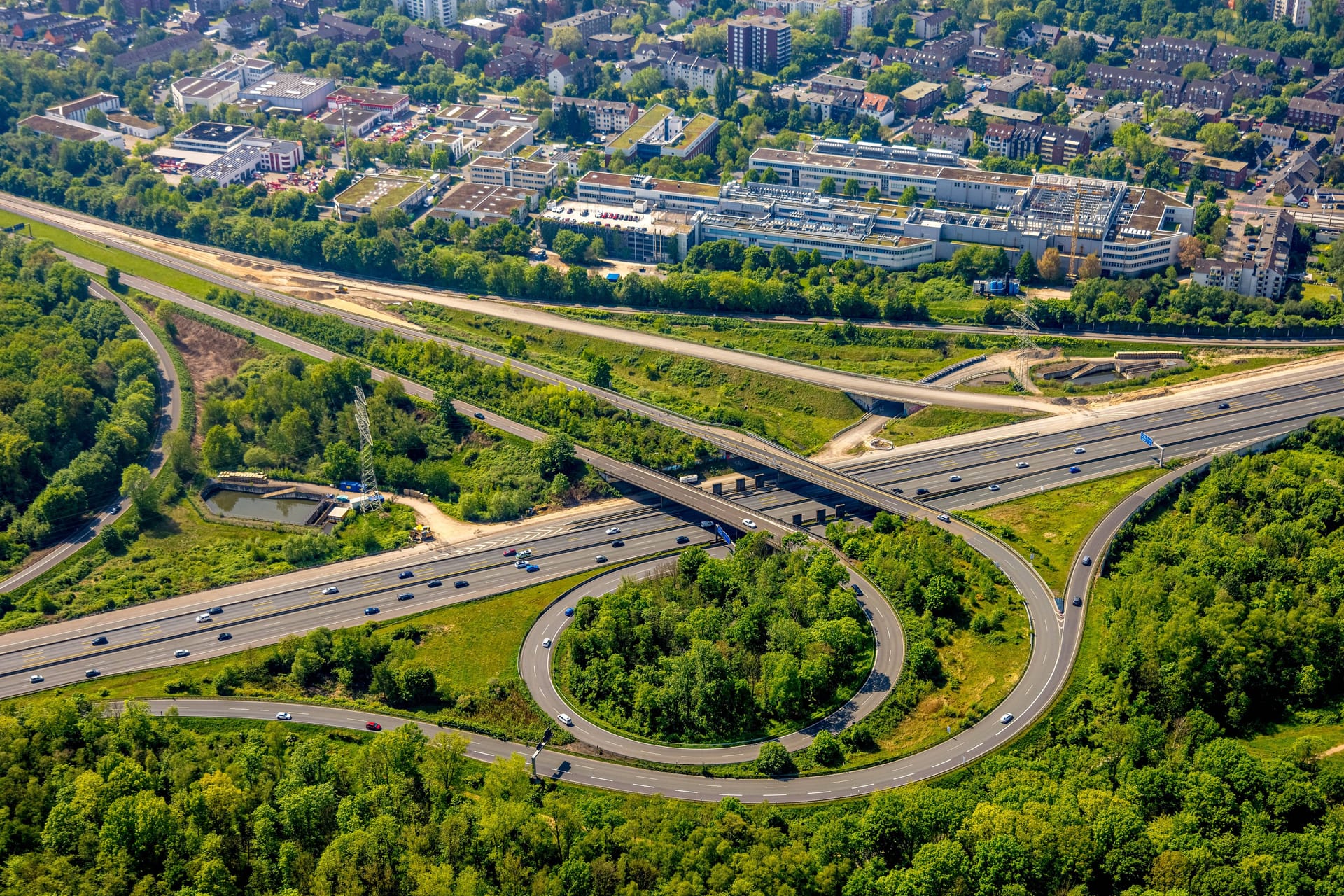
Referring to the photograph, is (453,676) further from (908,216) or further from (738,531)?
(908,216)

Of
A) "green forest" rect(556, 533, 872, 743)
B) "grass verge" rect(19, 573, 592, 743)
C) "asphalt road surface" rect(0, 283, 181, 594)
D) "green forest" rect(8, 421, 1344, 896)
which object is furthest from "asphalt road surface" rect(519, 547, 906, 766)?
"asphalt road surface" rect(0, 283, 181, 594)

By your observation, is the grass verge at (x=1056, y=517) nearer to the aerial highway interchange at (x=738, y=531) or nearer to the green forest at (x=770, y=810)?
the aerial highway interchange at (x=738, y=531)

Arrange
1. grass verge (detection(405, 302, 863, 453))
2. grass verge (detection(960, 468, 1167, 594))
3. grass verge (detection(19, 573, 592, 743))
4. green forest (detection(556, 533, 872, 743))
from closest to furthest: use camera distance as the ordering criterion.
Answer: green forest (detection(556, 533, 872, 743)), grass verge (detection(19, 573, 592, 743)), grass verge (detection(960, 468, 1167, 594)), grass verge (detection(405, 302, 863, 453))

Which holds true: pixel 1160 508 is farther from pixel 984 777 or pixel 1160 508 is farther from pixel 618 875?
pixel 618 875

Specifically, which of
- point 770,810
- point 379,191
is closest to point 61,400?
point 379,191

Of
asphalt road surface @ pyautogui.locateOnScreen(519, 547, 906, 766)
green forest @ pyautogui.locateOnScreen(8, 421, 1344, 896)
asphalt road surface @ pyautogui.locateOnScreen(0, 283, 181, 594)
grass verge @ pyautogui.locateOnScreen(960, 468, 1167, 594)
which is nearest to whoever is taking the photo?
green forest @ pyautogui.locateOnScreen(8, 421, 1344, 896)

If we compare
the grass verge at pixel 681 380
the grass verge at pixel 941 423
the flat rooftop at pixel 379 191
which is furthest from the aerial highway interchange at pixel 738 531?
the flat rooftop at pixel 379 191

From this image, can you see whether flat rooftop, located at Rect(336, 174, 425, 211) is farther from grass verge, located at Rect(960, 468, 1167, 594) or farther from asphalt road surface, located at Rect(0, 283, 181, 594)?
grass verge, located at Rect(960, 468, 1167, 594)

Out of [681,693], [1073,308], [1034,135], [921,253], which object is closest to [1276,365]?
[1073,308]

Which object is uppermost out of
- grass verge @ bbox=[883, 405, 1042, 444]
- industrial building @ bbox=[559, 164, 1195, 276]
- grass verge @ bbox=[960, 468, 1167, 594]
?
industrial building @ bbox=[559, 164, 1195, 276]
